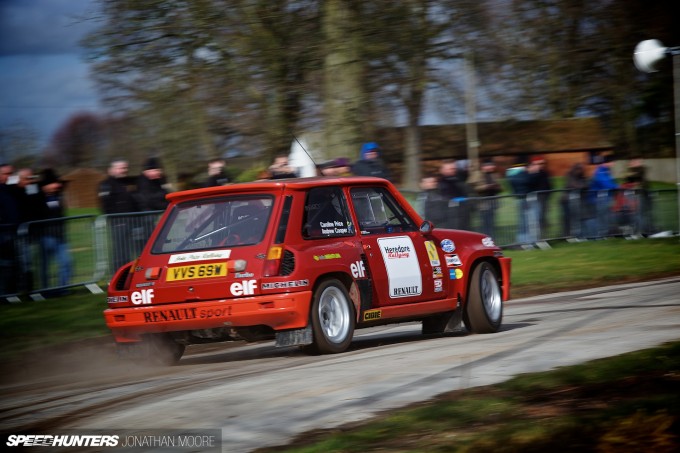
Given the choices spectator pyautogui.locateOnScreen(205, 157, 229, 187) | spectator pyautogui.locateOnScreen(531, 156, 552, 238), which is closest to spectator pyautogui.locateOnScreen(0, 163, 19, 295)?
spectator pyautogui.locateOnScreen(205, 157, 229, 187)

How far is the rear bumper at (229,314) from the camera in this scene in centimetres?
946

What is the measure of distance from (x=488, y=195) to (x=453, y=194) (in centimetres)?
207

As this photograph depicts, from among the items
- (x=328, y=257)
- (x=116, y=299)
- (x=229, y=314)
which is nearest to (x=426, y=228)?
(x=328, y=257)

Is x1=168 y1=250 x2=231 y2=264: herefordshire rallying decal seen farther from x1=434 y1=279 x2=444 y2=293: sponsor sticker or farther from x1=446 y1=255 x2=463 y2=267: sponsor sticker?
x1=446 y1=255 x2=463 y2=267: sponsor sticker

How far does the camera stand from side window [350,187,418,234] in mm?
10797

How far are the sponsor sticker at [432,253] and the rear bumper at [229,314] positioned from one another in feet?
6.47

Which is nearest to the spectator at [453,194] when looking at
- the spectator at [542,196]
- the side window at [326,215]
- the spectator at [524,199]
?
the spectator at [524,199]

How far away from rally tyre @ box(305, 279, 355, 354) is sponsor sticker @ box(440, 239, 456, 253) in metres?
1.61

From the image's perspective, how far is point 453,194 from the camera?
20.5 metres

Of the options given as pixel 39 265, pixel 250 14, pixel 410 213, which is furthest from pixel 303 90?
pixel 410 213

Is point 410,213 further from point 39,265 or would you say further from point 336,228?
point 39,265

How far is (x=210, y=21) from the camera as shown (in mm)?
21906

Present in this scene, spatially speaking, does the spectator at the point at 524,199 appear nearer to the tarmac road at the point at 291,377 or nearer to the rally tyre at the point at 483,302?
the tarmac road at the point at 291,377

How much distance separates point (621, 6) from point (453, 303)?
94.3 feet
